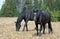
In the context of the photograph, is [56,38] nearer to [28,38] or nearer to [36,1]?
[28,38]

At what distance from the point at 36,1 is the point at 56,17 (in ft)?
80.4

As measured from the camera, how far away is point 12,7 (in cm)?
4725

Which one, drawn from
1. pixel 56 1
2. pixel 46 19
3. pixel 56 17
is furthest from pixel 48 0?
pixel 46 19

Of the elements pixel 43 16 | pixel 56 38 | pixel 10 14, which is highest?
pixel 43 16

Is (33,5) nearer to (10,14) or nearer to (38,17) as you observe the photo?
(10,14)

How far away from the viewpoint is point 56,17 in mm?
30875

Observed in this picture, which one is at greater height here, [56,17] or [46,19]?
[46,19]

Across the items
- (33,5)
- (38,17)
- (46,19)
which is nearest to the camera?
(38,17)

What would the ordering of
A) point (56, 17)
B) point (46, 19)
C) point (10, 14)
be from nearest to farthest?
point (46, 19) → point (56, 17) → point (10, 14)

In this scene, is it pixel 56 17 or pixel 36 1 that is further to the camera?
pixel 36 1

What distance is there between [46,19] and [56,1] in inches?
1652

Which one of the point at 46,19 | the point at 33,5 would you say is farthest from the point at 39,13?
the point at 33,5

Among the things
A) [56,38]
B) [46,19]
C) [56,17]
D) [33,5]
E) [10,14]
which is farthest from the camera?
[33,5]

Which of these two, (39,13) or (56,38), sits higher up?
(39,13)
